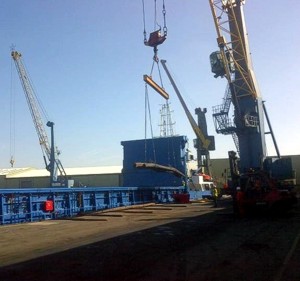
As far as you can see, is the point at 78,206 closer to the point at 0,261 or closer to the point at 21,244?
the point at 21,244

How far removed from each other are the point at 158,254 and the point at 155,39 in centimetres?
2153

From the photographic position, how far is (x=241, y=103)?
31.2 meters

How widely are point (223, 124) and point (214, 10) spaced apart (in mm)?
→ 10795

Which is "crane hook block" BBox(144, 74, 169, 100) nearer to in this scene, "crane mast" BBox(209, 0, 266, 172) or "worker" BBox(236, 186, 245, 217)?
"crane mast" BBox(209, 0, 266, 172)

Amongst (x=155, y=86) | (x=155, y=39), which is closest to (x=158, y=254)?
(x=155, y=39)

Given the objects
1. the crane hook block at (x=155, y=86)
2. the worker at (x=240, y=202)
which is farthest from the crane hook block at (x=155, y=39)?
the worker at (x=240, y=202)

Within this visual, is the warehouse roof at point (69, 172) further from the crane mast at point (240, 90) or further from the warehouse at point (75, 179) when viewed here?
the crane mast at point (240, 90)

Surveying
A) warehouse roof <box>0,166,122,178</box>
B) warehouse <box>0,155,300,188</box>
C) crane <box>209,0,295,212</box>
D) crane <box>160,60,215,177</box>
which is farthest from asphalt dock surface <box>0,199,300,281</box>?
warehouse roof <box>0,166,122,178</box>

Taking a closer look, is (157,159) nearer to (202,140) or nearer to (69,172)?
(202,140)

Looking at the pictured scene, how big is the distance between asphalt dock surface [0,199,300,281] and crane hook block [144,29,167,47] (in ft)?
57.4

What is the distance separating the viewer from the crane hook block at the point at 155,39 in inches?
1061

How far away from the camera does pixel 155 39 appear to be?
27172 mm

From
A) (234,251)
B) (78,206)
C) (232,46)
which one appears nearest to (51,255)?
(234,251)

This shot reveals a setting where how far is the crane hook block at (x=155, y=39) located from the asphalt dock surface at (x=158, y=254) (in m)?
17.5
